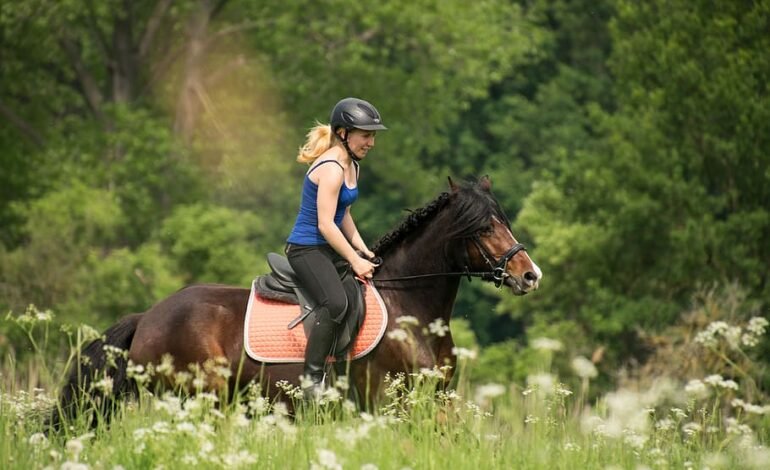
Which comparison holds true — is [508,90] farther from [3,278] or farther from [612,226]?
[3,278]

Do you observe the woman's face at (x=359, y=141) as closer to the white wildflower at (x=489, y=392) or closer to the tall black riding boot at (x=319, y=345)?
the tall black riding boot at (x=319, y=345)

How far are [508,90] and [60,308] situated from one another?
78.8ft

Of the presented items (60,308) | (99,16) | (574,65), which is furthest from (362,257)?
(574,65)

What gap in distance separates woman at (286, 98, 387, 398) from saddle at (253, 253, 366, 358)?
0.21 feet

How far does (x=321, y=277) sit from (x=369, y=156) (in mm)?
28316

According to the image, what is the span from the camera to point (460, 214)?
8.83 meters

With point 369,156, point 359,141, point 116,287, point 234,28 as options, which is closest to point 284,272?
point 359,141

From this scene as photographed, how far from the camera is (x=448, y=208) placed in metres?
8.97

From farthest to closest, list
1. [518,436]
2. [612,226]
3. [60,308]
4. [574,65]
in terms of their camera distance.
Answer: [574,65], [612,226], [60,308], [518,436]

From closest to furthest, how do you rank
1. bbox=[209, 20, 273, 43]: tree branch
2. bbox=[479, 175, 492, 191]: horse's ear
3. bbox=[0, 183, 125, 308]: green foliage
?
bbox=[479, 175, 492, 191]: horse's ear, bbox=[0, 183, 125, 308]: green foliage, bbox=[209, 20, 273, 43]: tree branch

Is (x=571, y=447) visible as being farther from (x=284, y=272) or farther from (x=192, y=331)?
(x=192, y=331)

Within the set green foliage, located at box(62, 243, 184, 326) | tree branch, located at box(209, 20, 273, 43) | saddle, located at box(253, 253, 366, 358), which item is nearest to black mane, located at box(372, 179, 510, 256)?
saddle, located at box(253, 253, 366, 358)

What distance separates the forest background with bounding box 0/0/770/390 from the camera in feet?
90.8

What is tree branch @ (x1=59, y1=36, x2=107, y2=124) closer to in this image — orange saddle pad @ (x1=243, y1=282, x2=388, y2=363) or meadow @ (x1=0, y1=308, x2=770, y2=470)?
orange saddle pad @ (x1=243, y1=282, x2=388, y2=363)
